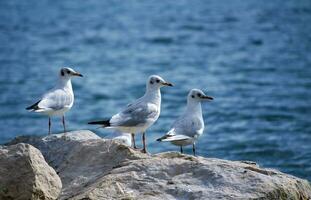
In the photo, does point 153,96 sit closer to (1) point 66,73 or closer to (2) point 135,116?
(2) point 135,116

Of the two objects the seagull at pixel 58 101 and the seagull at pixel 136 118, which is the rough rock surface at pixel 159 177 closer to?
the seagull at pixel 136 118

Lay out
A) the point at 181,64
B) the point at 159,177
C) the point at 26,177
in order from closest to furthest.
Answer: the point at 159,177
the point at 26,177
the point at 181,64

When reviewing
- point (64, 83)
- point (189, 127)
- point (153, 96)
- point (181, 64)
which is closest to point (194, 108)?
point (189, 127)

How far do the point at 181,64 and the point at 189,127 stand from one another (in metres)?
19.4

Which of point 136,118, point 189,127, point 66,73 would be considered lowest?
point 189,127

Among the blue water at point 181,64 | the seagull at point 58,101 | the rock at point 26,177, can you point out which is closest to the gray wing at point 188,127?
the seagull at point 58,101

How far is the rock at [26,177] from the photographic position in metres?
7.82

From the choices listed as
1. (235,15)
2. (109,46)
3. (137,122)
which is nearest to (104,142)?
(137,122)

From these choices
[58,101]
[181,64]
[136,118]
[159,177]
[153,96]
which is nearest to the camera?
[159,177]

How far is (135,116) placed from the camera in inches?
376

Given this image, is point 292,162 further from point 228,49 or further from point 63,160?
point 228,49

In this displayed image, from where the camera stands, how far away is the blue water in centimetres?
2031

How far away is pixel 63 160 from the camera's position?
863 cm

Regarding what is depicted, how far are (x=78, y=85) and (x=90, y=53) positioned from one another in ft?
18.0
